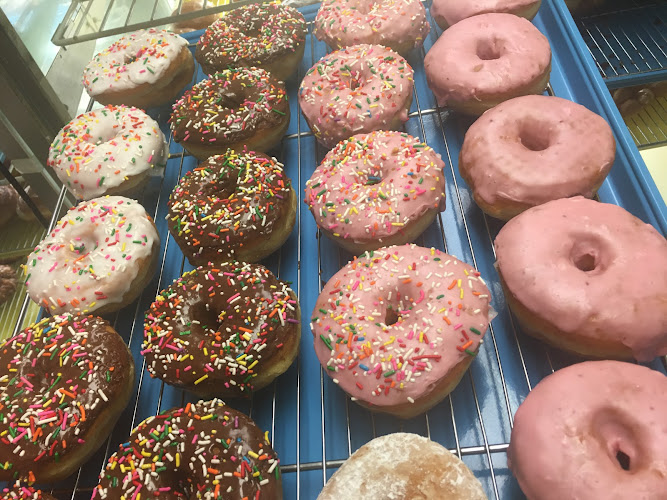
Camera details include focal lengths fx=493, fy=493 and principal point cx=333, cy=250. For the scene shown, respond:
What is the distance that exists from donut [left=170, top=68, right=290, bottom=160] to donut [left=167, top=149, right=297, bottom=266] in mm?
179

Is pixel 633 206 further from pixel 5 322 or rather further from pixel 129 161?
pixel 5 322

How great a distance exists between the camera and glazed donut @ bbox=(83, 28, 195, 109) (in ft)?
9.22

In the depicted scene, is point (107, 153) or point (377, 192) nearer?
point (377, 192)

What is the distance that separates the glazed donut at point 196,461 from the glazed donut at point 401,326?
0.36 m

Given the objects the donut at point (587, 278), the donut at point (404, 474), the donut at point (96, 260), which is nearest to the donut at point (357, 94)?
the donut at point (587, 278)

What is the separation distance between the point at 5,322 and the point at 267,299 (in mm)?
2023

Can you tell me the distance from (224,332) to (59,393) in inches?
24.0

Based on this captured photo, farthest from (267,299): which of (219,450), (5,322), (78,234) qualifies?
(5,322)

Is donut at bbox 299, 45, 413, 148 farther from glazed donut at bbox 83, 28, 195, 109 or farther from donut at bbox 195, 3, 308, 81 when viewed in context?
glazed donut at bbox 83, 28, 195, 109

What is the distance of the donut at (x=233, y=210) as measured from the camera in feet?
6.97

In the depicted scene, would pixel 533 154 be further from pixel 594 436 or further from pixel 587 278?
pixel 594 436

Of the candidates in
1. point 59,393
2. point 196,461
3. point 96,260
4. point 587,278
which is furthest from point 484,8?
point 59,393

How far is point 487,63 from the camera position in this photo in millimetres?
2354

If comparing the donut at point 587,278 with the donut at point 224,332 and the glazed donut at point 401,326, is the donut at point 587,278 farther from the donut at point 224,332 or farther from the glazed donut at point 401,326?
the donut at point 224,332
